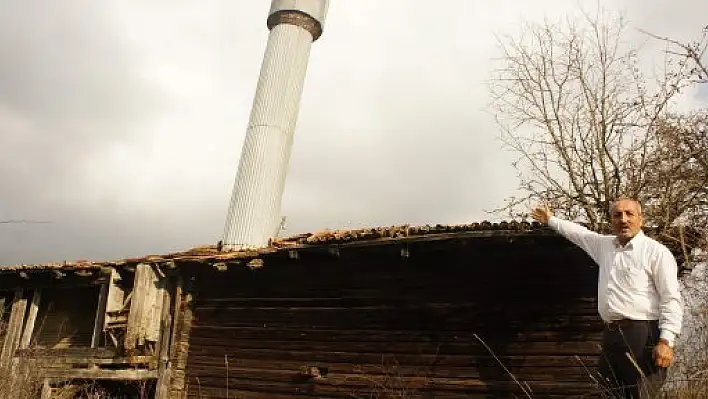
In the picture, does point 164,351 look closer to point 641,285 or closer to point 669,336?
point 641,285

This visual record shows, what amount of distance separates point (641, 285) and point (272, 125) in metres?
13.4

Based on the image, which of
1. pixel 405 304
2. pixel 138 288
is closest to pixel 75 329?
pixel 138 288

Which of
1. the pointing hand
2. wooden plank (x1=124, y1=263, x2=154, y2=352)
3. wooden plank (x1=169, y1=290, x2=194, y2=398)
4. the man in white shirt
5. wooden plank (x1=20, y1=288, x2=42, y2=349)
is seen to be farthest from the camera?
wooden plank (x1=20, y1=288, x2=42, y2=349)

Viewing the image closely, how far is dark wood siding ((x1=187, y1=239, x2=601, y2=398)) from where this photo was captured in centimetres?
668

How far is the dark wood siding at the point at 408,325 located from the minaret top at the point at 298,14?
10.3 metres

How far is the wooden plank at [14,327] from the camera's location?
38.1 feet

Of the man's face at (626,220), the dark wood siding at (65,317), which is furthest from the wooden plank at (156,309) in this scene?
the man's face at (626,220)

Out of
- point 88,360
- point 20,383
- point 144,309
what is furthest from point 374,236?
point 20,383

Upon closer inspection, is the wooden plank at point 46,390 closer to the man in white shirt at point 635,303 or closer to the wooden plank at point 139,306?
the wooden plank at point 139,306

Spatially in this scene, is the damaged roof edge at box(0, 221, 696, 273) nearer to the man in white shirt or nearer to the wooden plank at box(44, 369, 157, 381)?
the wooden plank at box(44, 369, 157, 381)

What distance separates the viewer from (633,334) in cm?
369

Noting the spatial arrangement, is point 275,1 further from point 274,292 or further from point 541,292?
point 541,292

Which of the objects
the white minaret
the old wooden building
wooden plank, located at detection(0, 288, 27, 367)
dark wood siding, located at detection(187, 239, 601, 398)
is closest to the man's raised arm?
dark wood siding, located at detection(187, 239, 601, 398)

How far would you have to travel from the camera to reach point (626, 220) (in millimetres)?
3852
